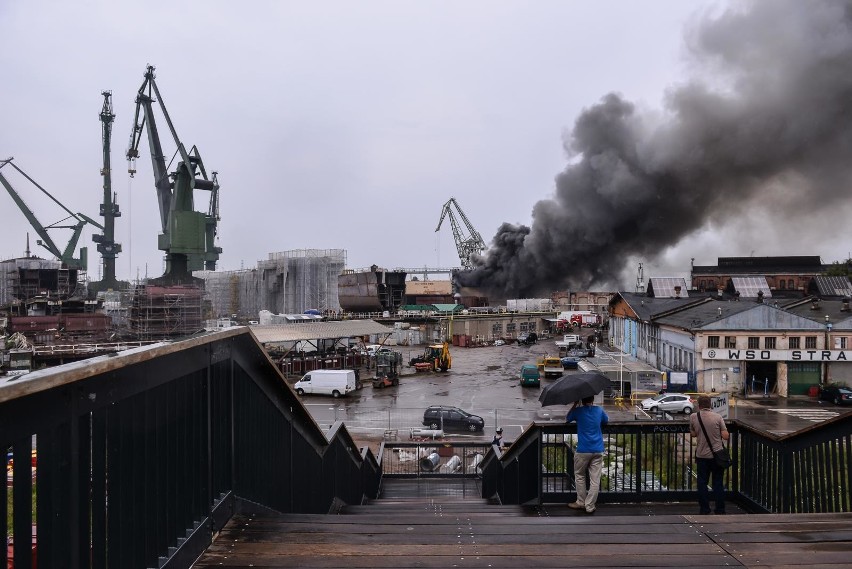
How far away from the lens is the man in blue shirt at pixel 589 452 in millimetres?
5004

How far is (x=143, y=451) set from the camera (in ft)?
7.25

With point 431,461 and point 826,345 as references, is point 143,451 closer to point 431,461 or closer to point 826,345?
point 431,461

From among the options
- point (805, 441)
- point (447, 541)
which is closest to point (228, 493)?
point (447, 541)

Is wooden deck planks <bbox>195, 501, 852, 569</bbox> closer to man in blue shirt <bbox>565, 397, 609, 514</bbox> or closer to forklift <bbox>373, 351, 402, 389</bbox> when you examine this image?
man in blue shirt <bbox>565, 397, 609, 514</bbox>

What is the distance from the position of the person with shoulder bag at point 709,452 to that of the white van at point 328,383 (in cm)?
2242

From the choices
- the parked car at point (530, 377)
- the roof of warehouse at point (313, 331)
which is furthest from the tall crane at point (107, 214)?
the parked car at point (530, 377)

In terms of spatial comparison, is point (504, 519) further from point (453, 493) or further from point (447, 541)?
point (453, 493)

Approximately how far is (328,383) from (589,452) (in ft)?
74.3

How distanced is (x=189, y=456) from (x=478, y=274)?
80.0m

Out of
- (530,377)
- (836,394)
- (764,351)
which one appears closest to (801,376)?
(836,394)

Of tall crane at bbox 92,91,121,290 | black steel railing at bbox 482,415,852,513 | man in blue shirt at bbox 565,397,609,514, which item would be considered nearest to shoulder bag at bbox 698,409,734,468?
black steel railing at bbox 482,415,852,513

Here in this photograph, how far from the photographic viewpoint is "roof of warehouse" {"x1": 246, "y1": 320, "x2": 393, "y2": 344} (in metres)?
29.4

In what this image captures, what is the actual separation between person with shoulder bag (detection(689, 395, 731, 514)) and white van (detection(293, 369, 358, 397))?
22422mm

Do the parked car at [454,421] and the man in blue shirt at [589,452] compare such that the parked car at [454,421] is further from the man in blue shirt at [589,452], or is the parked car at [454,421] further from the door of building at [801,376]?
the man in blue shirt at [589,452]
